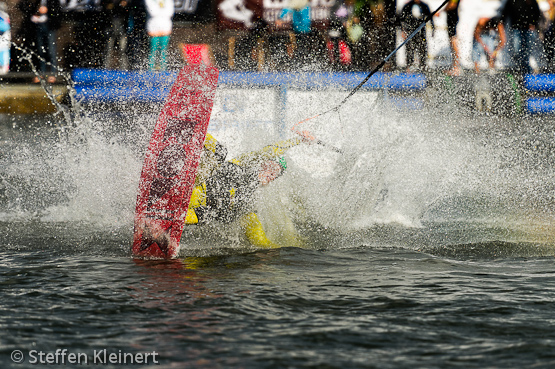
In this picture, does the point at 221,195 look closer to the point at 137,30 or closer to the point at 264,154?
the point at 264,154

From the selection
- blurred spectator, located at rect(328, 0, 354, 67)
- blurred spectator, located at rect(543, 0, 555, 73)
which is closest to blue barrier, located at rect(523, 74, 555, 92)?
blurred spectator, located at rect(543, 0, 555, 73)

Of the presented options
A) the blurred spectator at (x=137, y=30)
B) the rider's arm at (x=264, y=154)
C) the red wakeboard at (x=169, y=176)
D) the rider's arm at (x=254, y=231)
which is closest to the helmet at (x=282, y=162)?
the rider's arm at (x=264, y=154)

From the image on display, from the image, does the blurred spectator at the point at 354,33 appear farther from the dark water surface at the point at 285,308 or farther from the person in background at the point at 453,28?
the dark water surface at the point at 285,308

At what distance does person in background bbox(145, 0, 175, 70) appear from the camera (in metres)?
9.60

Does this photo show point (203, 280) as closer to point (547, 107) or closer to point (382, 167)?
point (382, 167)

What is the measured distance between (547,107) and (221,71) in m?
4.95

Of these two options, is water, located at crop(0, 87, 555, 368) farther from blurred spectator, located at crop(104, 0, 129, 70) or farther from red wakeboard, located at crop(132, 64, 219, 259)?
blurred spectator, located at crop(104, 0, 129, 70)

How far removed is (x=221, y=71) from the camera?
9.83 m

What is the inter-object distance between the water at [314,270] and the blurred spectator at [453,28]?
4.24 feet

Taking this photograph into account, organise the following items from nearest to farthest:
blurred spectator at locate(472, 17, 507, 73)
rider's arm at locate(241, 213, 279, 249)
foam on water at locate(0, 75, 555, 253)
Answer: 1. rider's arm at locate(241, 213, 279, 249)
2. foam on water at locate(0, 75, 555, 253)
3. blurred spectator at locate(472, 17, 507, 73)

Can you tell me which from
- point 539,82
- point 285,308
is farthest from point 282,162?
point 539,82

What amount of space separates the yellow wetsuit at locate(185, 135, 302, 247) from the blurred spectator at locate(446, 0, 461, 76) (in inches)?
206

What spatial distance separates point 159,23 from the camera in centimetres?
966

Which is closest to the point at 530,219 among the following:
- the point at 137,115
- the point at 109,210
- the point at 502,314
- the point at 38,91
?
the point at 502,314
